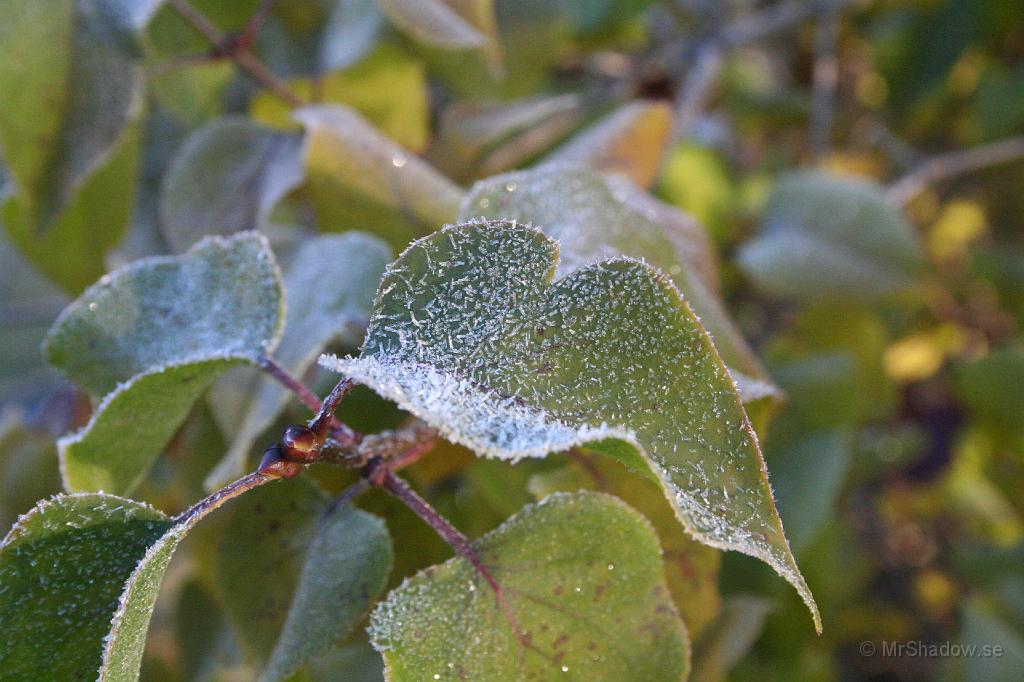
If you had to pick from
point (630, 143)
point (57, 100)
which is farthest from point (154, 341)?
point (630, 143)

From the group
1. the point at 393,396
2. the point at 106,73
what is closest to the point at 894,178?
the point at 106,73

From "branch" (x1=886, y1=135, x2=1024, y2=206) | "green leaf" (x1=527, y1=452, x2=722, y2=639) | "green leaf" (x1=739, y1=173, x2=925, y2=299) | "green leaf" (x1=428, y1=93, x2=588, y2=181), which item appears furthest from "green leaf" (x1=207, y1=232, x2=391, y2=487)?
"branch" (x1=886, y1=135, x2=1024, y2=206)

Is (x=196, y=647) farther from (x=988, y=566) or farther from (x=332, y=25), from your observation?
(x=988, y=566)

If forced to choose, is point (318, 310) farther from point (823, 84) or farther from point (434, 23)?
point (823, 84)

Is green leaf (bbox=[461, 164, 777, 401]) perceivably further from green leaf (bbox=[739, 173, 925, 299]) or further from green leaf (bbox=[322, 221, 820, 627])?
green leaf (bbox=[739, 173, 925, 299])

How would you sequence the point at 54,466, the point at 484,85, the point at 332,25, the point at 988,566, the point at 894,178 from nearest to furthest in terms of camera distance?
the point at 54,466 → the point at 332,25 → the point at 484,85 → the point at 988,566 → the point at 894,178

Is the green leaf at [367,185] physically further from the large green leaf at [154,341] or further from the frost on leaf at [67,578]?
the frost on leaf at [67,578]
